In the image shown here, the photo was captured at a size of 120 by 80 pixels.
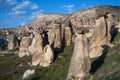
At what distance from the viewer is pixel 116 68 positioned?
31766 millimetres

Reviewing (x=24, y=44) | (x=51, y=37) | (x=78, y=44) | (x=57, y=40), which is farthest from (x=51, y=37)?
(x=78, y=44)

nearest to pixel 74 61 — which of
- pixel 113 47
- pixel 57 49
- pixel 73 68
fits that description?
pixel 73 68

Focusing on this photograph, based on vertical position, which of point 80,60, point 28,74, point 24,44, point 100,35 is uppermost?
point 100,35

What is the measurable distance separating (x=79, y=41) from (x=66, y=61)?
1271 centimetres

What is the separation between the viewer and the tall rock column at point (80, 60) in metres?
32.3

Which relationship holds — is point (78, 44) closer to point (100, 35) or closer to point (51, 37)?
point (100, 35)

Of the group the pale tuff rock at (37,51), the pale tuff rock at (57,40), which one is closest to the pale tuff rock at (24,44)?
the pale tuff rock at (57,40)

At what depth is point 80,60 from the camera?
33.2 metres

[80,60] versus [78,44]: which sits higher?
[78,44]

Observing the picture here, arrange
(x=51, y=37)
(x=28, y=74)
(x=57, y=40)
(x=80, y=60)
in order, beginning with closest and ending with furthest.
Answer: (x=80, y=60)
(x=28, y=74)
(x=57, y=40)
(x=51, y=37)

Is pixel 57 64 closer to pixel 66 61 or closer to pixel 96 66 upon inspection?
pixel 66 61

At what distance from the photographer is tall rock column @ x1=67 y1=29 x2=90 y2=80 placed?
3234cm

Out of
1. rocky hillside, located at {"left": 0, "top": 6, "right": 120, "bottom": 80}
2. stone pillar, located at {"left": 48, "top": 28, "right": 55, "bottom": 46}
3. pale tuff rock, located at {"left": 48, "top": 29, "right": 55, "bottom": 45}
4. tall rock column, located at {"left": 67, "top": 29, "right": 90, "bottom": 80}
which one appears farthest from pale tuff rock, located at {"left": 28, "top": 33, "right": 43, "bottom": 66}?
tall rock column, located at {"left": 67, "top": 29, "right": 90, "bottom": 80}

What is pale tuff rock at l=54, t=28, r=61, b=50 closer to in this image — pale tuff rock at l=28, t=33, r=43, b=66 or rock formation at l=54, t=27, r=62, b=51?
rock formation at l=54, t=27, r=62, b=51
